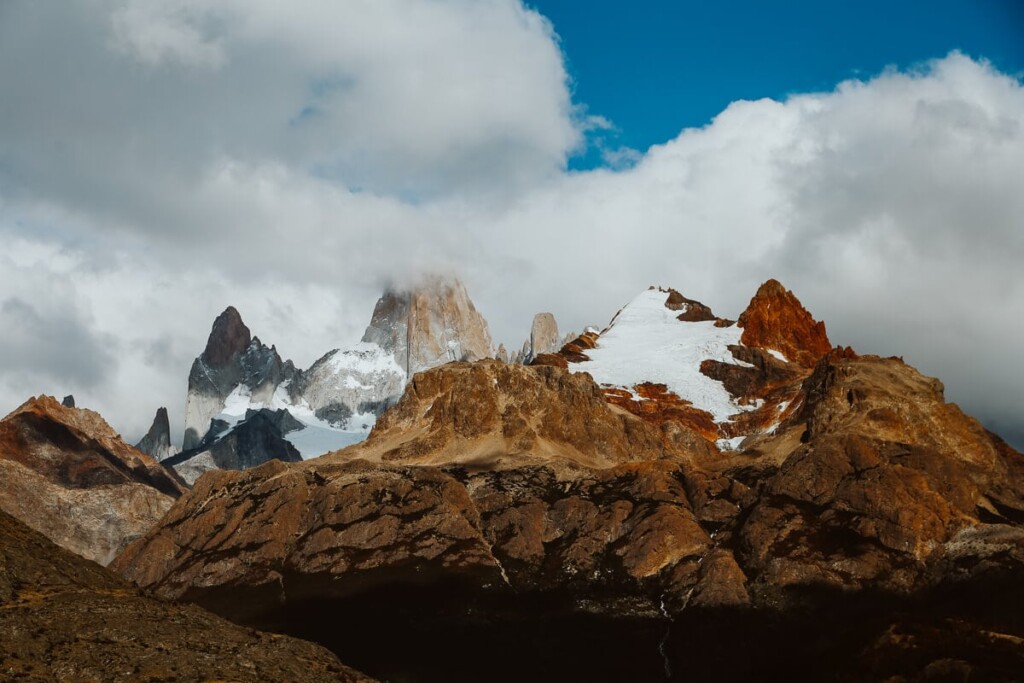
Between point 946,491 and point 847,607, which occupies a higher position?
point 946,491

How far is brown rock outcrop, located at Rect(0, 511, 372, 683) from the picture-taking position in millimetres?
82750

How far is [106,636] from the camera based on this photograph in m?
89.9

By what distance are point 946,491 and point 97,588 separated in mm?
156385

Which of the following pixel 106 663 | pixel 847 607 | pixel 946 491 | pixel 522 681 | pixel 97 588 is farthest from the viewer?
pixel 946 491

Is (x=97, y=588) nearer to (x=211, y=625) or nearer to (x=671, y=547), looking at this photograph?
(x=211, y=625)

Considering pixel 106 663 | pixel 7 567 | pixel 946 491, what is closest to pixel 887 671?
pixel 106 663

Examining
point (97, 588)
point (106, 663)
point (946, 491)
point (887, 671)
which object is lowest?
point (887, 671)

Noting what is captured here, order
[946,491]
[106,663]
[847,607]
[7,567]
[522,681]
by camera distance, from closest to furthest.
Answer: [106,663] < [7,567] < [522,681] < [847,607] < [946,491]

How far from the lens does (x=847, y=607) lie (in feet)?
562

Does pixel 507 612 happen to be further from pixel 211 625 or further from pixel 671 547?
pixel 211 625

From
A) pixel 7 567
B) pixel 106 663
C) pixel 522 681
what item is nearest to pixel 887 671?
pixel 522 681

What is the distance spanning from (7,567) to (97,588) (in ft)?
33.0

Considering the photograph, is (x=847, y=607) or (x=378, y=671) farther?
(x=847, y=607)

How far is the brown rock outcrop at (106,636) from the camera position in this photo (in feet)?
271
